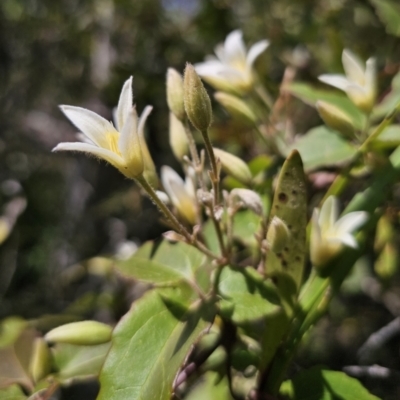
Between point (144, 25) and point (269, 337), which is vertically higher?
point (144, 25)

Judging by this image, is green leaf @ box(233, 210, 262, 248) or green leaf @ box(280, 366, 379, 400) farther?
green leaf @ box(233, 210, 262, 248)

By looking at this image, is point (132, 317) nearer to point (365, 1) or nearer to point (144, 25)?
point (365, 1)

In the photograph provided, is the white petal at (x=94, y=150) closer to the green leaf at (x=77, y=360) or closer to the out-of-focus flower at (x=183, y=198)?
the out-of-focus flower at (x=183, y=198)

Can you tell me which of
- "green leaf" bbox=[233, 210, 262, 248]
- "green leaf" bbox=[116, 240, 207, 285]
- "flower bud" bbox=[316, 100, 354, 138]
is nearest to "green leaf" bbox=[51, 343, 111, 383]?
"green leaf" bbox=[116, 240, 207, 285]

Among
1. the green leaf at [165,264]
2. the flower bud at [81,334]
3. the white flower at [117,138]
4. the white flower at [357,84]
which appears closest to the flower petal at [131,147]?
the white flower at [117,138]

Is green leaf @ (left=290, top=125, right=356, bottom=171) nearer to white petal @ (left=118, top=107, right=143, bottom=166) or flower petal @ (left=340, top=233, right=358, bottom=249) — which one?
flower petal @ (left=340, top=233, right=358, bottom=249)

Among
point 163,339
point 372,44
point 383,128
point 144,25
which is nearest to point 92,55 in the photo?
point 144,25
